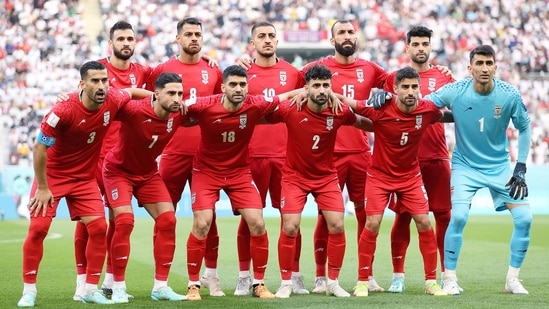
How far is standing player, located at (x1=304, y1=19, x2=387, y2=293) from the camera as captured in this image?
10883 mm

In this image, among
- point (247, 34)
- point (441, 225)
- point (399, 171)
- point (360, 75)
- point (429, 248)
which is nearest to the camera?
point (429, 248)

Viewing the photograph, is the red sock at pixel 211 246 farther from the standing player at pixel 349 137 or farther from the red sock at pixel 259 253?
the standing player at pixel 349 137

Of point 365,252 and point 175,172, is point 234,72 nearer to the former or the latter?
point 175,172

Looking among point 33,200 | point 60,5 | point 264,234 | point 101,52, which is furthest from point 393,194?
point 60,5

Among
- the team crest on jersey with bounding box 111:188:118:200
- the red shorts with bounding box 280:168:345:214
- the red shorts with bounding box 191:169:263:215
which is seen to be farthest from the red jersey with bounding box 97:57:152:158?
the red shorts with bounding box 280:168:345:214

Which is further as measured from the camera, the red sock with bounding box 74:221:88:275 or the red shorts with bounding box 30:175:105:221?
the red sock with bounding box 74:221:88:275

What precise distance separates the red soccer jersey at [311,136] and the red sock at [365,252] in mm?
790

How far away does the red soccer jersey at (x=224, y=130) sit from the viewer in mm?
9945

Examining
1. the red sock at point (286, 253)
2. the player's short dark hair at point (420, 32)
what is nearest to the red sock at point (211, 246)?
the red sock at point (286, 253)

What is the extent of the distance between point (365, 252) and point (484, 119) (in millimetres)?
1878

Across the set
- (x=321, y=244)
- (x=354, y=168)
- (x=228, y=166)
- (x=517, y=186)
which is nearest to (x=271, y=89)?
(x=228, y=166)

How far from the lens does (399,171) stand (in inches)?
406

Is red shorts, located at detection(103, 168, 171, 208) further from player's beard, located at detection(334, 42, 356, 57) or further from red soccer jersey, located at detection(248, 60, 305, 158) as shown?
player's beard, located at detection(334, 42, 356, 57)

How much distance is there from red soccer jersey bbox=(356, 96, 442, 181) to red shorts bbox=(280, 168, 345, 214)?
0.49 meters
